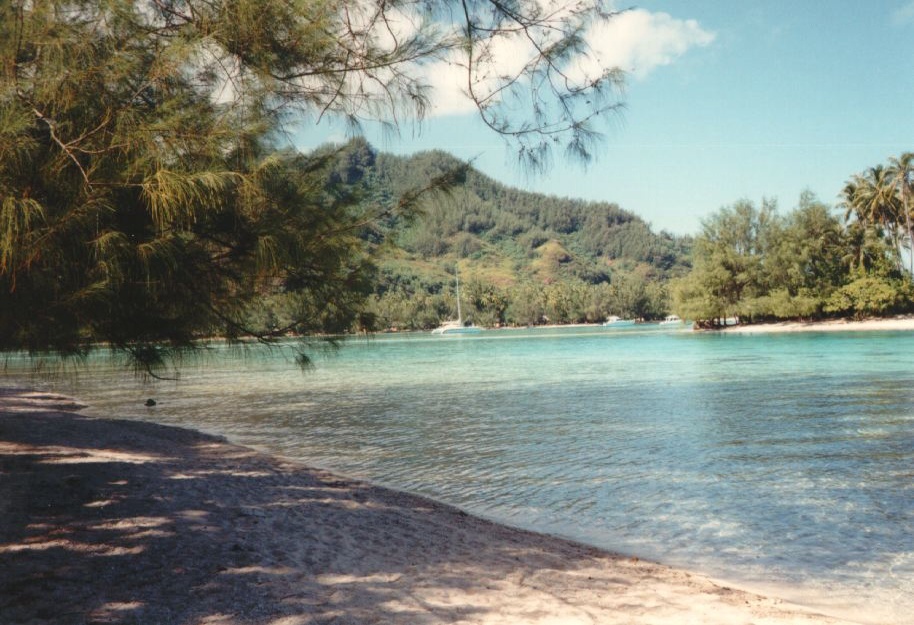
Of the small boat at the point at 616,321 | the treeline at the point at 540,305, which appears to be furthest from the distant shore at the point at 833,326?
the treeline at the point at 540,305

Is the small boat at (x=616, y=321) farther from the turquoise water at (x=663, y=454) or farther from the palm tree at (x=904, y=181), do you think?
the turquoise water at (x=663, y=454)

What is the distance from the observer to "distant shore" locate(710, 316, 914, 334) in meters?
59.6

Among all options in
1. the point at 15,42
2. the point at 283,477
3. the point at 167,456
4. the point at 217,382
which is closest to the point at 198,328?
the point at 15,42

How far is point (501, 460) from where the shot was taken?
10680 millimetres

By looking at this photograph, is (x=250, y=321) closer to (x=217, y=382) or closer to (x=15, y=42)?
(x=15, y=42)

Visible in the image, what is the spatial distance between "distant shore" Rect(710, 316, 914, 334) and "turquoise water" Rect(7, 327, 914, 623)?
41.3m

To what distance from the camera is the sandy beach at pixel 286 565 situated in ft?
12.6

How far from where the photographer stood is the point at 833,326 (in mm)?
66750

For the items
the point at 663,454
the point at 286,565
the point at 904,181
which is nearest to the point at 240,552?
the point at 286,565

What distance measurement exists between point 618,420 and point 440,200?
36.9ft

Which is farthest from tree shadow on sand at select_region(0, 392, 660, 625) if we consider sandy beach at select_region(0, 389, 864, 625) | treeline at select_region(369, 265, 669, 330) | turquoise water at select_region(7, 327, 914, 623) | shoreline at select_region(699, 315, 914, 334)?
treeline at select_region(369, 265, 669, 330)

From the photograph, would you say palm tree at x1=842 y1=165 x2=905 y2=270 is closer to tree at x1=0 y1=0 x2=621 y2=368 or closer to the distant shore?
the distant shore

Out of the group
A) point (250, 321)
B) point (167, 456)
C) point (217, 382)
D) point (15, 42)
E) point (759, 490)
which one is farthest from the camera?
point (217, 382)

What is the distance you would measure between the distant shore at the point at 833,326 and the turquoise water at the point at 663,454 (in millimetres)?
41301
